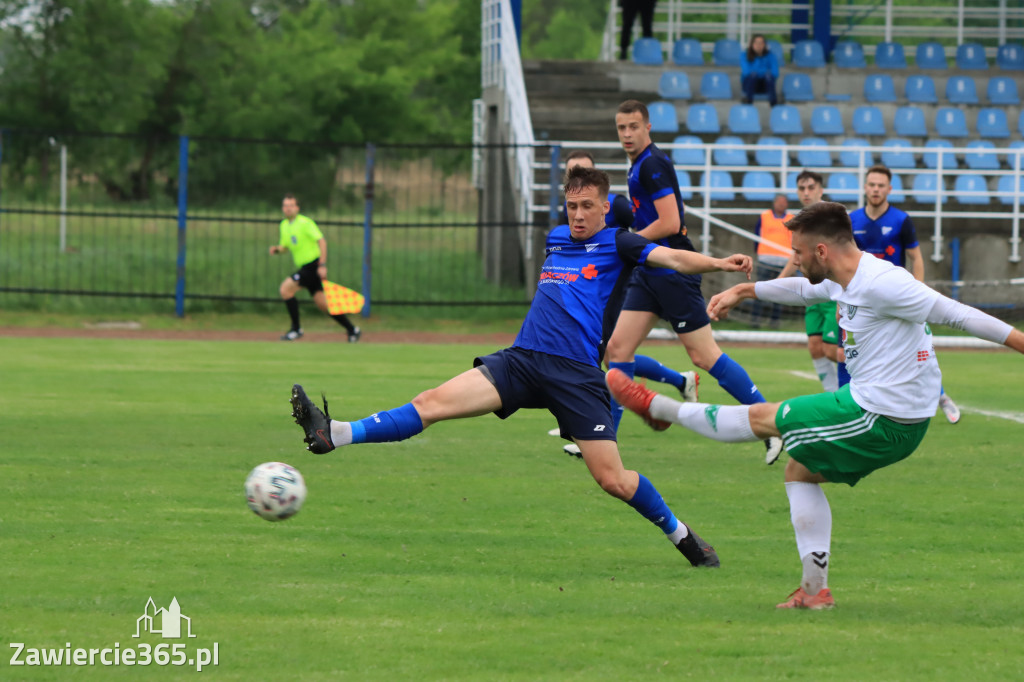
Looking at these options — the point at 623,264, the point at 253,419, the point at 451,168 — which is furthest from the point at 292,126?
the point at 623,264

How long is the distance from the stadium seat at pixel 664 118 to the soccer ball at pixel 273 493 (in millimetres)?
19010

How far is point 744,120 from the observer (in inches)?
972

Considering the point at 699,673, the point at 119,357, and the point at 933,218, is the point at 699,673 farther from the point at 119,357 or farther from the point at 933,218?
the point at 933,218

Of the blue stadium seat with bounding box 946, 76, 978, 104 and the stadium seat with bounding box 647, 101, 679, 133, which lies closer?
the stadium seat with bounding box 647, 101, 679, 133

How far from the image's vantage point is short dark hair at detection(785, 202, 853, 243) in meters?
5.17

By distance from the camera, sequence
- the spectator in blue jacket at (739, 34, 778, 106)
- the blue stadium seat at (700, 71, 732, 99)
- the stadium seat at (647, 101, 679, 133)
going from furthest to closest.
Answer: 1. the blue stadium seat at (700, 71, 732, 99)
2. the spectator in blue jacket at (739, 34, 778, 106)
3. the stadium seat at (647, 101, 679, 133)

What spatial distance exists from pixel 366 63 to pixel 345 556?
49.9 meters

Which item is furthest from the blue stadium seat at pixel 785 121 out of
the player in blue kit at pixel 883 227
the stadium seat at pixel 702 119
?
the player in blue kit at pixel 883 227

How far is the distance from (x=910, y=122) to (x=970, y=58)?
4.73 metres

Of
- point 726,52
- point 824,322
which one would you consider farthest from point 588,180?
point 726,52

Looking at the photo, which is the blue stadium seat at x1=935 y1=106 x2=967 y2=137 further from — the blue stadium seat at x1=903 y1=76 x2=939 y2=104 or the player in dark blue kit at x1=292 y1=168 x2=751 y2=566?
the player in dark blue kit at x1=292 y1=168 x2=751 y2=566

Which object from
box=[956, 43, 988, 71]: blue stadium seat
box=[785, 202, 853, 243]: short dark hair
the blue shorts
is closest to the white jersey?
box=[785, 202, 853, 243]: short dark hair

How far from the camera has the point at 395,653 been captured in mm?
4699

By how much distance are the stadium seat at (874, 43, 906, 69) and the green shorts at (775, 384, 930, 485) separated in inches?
999
